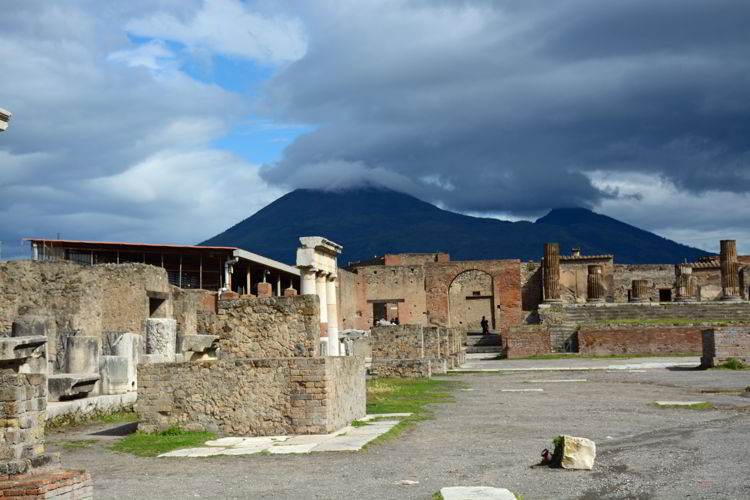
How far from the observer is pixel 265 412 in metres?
10.7

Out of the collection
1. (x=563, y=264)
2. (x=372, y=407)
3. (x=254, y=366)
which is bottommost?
(x=372, y=407)

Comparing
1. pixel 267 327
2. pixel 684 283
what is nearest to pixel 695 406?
pixel 267 327

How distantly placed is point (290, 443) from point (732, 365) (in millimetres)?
16976

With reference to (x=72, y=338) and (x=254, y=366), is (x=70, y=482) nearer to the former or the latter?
(x=254, y=366)

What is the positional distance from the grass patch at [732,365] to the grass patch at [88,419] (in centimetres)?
1579

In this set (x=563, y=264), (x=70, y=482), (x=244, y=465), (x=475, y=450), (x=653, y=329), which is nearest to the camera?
(x=70, y=482)

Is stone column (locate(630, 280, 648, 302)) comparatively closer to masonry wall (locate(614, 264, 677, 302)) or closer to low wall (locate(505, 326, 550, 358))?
masonry wall (locate(614, 264, 677, 302))

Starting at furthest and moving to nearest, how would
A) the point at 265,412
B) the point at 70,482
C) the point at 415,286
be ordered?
1. the point at 415,286
2. the point at 265,412
3. the point at 70,482

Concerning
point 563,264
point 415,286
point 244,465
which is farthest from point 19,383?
point 563,264

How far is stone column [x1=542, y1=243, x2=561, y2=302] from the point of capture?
43.9 m

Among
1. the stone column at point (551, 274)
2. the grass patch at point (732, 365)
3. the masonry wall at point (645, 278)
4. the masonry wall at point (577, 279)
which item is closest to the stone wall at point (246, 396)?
the grass patch at point (732, 365)

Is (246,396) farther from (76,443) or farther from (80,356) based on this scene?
(80,356)

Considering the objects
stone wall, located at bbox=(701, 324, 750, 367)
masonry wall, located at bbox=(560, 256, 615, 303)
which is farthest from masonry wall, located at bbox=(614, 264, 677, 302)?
stone wall, located at bbox=(701, 324, 750, 367)

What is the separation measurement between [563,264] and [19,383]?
2168 inches
